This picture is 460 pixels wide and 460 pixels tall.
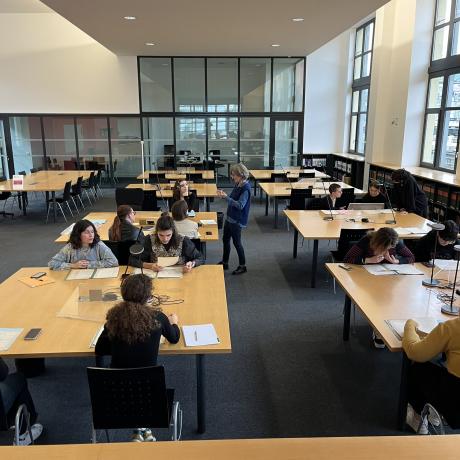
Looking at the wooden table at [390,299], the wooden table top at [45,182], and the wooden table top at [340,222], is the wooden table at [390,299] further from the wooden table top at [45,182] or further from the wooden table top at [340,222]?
the wooden table top at [45,182]

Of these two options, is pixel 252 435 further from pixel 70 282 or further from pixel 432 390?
pixel 70 282

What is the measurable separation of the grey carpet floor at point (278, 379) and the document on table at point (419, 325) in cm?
68

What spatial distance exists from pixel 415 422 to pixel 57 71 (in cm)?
1210

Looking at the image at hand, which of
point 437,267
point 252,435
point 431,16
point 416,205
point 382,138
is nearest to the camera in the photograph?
point 252,435

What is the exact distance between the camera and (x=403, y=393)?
105 inches

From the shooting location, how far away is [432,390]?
2.43 metres

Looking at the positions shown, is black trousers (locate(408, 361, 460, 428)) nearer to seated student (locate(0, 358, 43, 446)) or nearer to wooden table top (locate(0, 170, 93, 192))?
seated student (locate(0, 358, 43, 446))

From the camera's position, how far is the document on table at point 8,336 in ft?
7.95

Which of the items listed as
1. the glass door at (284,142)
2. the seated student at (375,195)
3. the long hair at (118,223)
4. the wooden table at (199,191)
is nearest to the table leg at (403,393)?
the long hair at (118,223)

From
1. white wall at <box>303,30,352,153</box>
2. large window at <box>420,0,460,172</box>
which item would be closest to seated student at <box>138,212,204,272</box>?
large window at <box>420,0,460,172</box>

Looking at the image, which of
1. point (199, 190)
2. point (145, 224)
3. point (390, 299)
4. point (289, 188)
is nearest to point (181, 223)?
point (145, 224)

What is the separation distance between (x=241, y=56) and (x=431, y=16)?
15.9ft

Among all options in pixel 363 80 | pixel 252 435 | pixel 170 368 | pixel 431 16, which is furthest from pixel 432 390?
pixel 363 80

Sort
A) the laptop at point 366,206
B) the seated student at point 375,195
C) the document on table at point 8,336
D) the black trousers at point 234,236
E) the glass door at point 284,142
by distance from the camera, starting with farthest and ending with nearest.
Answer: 1. the glass door at point 284,142
2. the seated student at point 375,195
3. the laptop at point 366,206
4. the black trousers at point 234,236
5. the document on table at point 8,336
